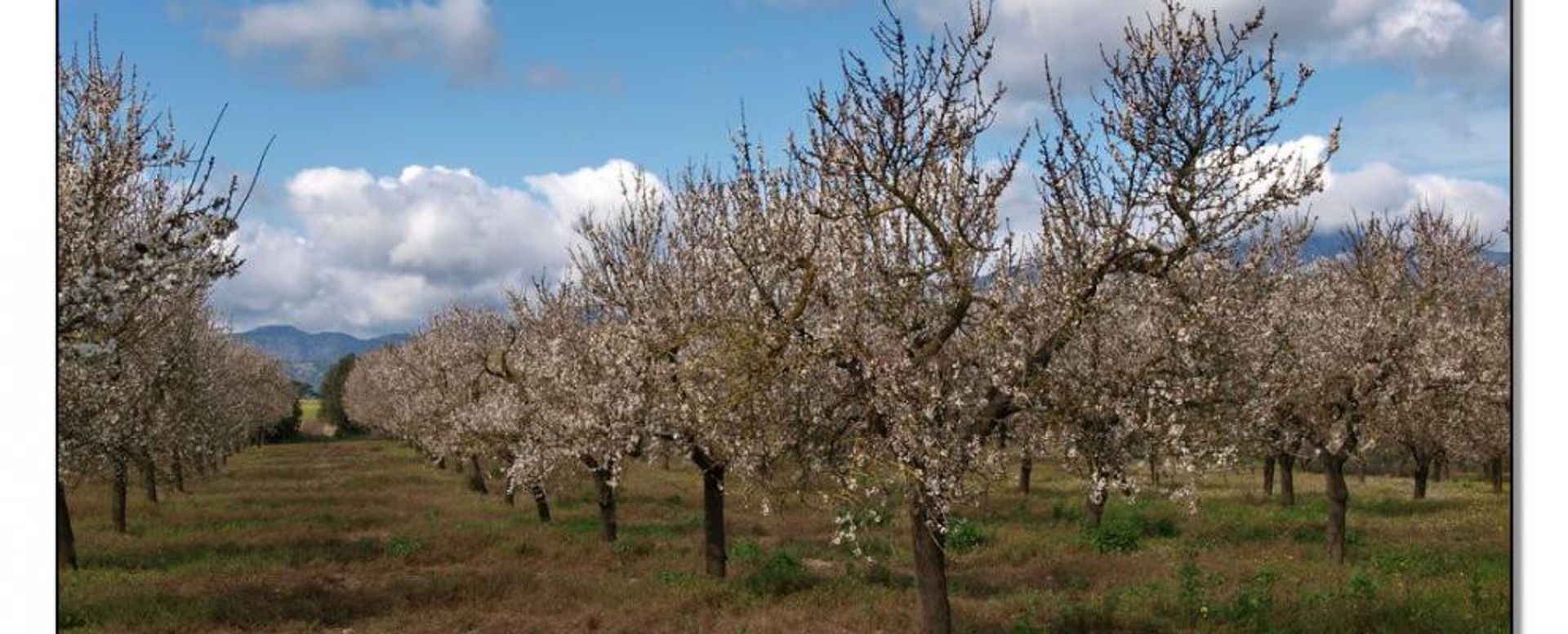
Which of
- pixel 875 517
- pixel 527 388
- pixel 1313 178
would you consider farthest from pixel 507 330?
pixel 1313 178

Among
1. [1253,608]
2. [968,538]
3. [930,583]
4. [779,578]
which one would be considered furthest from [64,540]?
[1253,608]

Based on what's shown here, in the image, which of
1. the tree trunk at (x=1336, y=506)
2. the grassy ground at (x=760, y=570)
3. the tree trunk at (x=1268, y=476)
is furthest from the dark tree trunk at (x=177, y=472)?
the tree trunk at (x=1268, y=476)

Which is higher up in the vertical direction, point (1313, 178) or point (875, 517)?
point (1313, 178)

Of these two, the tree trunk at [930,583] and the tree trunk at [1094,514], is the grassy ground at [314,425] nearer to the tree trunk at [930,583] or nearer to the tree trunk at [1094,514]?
the tree trunk at [1094,514]

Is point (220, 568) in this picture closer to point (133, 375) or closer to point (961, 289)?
point (133, 375)

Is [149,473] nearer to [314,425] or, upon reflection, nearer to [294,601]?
[294,601]

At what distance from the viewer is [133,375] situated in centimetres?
2638

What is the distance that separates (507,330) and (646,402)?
22.1 metres

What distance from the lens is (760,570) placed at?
23.4m

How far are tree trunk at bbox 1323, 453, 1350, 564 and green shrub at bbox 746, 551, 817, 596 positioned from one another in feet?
47.7

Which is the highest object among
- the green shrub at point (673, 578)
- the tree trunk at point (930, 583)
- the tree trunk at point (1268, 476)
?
the tree trunk at point (930, 583)

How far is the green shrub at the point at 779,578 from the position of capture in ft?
71.8

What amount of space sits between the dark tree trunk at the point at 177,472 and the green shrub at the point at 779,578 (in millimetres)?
31645

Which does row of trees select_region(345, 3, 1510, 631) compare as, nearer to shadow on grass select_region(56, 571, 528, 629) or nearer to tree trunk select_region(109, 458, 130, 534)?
shadow on grass select_region(56, 571, 528, 629)
